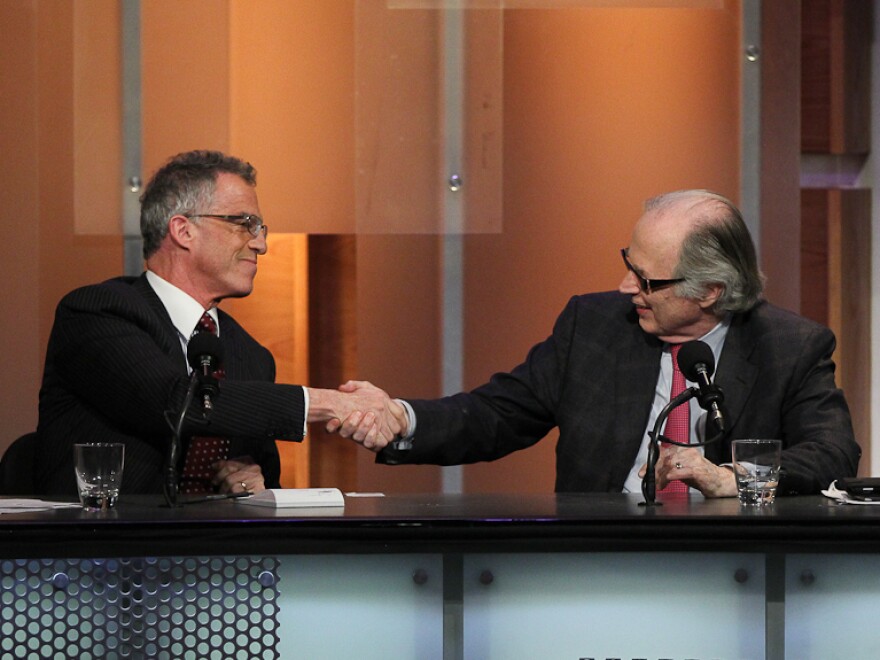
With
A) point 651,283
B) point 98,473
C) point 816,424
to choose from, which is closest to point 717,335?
point 651,283

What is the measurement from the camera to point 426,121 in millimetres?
4492

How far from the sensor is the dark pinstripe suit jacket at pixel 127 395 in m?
2.87

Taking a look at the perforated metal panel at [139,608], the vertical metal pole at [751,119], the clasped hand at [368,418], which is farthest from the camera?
→ the vertical metal pole at [751,119]

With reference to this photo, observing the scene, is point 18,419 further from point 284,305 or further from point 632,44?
point 632,44

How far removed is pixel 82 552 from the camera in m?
2.06

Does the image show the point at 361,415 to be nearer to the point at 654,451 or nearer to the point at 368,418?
the point at 368,418

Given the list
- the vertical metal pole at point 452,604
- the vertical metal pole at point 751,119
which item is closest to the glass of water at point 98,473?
the vertical metal pole at point 452,604

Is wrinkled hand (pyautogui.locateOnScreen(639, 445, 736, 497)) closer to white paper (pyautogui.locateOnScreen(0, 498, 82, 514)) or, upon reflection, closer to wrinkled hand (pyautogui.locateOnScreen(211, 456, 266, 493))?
wrinkled hand (pyautogui.locateOnScreen(211, 456, 266, 493))

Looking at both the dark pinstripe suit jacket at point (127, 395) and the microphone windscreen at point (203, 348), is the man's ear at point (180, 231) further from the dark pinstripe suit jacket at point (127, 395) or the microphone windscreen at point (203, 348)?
the microphone windscreen at point (203, 348)

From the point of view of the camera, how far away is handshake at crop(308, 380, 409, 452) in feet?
10.2

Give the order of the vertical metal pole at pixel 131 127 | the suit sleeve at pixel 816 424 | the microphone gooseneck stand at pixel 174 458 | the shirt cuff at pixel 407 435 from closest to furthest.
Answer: the microphone gooseneck stand at pixel 174 458 < the suit sleeve at pixel 816 424 < the shirt cuff at pixel 407 435 < the vertical metal pole at pixel 131 127

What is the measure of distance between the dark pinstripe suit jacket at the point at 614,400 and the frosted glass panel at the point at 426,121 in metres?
1.15

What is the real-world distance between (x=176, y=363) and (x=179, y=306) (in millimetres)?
273

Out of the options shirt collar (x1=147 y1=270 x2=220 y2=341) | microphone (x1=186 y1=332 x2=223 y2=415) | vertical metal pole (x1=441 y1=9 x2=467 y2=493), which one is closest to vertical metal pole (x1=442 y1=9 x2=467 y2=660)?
vertical metal pole (x1=441 y1=9 x2=467 y2=493)
